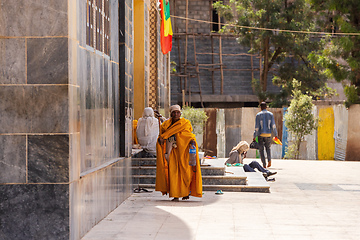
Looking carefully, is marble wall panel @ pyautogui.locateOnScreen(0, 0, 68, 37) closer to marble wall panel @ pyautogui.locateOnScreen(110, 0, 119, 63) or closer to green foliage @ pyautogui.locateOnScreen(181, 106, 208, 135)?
marble wall panel @ pyautogui.locateOnScreen(110, 0, 119, 63)

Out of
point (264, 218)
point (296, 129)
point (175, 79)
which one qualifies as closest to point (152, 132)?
point (264, 218)

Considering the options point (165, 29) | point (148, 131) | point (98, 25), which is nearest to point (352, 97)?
point (165, 29)

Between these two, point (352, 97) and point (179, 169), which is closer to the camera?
point (179, 169)

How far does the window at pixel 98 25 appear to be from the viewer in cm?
631

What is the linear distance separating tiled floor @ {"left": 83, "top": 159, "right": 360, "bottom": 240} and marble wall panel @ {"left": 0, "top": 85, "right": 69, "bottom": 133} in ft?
4.11

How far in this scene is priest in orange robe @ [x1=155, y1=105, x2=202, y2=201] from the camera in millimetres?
8117

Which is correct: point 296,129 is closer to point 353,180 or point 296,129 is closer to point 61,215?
point 353,180

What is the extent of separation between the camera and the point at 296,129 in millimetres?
17062

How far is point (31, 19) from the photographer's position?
5262 mm

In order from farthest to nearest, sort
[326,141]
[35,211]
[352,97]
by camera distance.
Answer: [326,141] < [352,97] < [35,211]

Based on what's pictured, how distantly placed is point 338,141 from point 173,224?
12.1m

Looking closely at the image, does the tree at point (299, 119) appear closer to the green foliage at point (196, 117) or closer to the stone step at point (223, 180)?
the green foliage at point (196, 117)

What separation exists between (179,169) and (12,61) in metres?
3.54

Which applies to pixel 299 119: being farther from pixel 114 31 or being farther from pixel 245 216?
pixel 245 216
